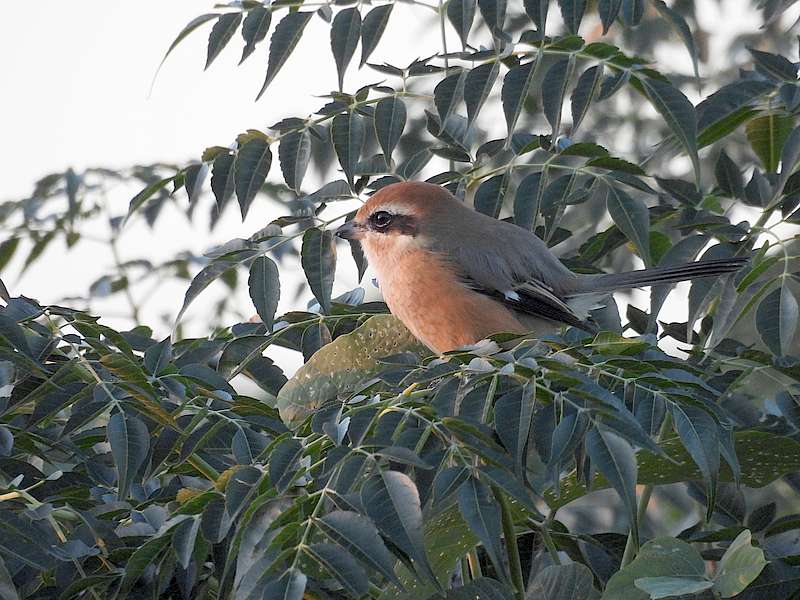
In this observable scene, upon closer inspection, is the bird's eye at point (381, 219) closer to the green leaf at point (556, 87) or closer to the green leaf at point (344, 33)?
the green leaf at point (344, 33)

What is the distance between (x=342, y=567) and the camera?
1343 mm

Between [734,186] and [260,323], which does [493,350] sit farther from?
[734,186]

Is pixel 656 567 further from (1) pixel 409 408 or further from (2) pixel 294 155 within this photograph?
(2) pixel 294 155

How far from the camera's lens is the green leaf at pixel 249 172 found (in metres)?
2.48

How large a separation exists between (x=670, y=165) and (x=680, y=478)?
2.77m

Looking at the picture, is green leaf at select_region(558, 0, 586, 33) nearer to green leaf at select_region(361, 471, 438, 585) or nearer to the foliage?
the foliage

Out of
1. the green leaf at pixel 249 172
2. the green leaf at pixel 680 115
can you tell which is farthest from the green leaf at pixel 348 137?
the green leaf at pixel 680 115

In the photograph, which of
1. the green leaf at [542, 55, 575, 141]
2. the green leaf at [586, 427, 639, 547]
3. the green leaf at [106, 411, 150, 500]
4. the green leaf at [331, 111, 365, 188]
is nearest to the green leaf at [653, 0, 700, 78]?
the green leaf at [542, 55, 575, 141]

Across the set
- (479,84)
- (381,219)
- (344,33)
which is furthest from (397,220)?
(479,84)

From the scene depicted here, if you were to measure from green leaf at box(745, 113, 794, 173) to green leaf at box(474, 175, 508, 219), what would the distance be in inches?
26.4

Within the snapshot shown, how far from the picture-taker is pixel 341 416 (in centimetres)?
162

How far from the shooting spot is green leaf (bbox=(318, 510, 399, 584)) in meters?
1.33

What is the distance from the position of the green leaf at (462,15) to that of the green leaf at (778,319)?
90cm

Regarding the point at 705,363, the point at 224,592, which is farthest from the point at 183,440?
the point at 705,363
